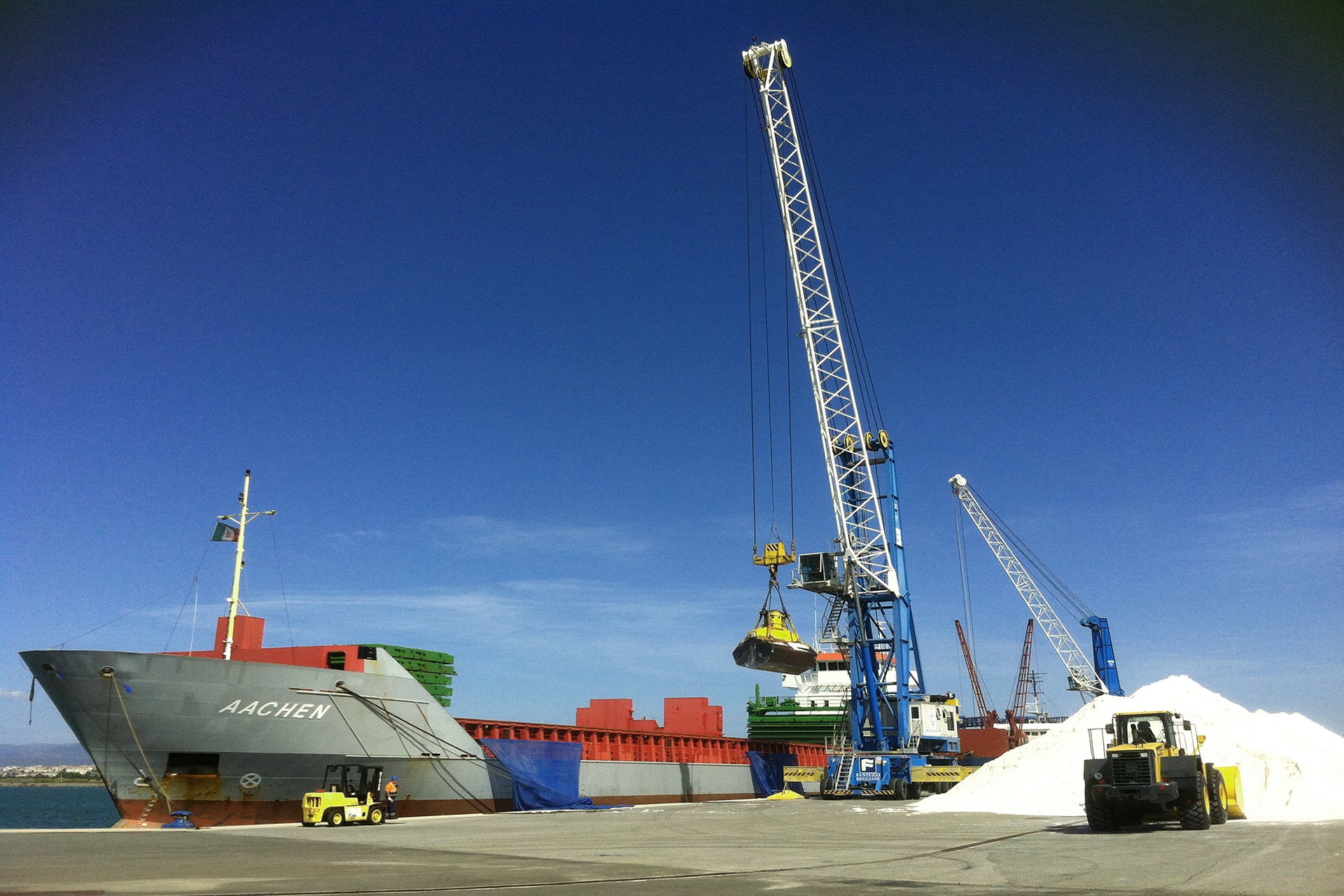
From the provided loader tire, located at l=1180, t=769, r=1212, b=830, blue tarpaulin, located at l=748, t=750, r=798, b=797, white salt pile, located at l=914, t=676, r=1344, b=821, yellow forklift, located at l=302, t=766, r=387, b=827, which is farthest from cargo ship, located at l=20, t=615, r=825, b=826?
loader tire, located at l=1180, t=769, r=1212, b=830

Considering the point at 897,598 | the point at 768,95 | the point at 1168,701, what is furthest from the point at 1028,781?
the point at 768,95

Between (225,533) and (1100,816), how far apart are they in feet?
83.6

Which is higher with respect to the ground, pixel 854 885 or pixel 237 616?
pixel 237 616

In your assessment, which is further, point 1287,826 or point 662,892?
point 1287,826

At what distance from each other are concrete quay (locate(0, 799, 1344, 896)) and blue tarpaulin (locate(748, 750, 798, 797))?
2516cm

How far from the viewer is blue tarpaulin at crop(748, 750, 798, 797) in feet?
157

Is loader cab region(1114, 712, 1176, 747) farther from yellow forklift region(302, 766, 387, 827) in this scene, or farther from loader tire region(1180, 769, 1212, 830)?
yellow forklift region(302, 766, 387, 827)

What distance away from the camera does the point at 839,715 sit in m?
56.3

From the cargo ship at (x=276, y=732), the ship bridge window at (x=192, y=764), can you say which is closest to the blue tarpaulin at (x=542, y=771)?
the cargo ship at (x=276, y=732)

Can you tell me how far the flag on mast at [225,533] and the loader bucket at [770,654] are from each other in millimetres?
18830

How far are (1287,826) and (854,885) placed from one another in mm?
14817

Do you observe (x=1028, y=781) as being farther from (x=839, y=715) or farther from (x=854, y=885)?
(x=839, y=715)

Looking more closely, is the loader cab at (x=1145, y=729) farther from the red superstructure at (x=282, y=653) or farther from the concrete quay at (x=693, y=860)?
the red superstructure at (x=282, y=653)

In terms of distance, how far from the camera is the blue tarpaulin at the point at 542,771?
103 ft
